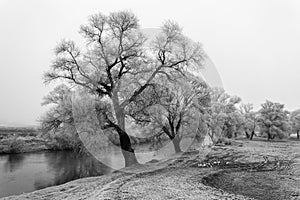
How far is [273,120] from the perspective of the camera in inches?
1657

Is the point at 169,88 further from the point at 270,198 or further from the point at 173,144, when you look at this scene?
the point at 270,198

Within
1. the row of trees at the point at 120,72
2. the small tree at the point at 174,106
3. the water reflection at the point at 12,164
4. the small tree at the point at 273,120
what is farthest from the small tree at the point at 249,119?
the water reflection at the point at 12,164

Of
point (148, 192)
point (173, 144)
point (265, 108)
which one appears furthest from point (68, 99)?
point (265, 108)

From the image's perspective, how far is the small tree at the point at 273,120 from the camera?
40375 mm

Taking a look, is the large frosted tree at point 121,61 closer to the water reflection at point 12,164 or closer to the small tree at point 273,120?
the water reflection at point 12,164

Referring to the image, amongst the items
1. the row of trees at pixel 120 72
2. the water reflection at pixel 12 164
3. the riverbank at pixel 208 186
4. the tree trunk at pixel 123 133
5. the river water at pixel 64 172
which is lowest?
the water reflection at pixel 12 164

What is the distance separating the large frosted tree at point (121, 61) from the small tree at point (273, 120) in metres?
32.6

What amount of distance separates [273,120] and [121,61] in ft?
124

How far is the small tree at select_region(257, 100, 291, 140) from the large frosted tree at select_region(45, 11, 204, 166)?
107 ft

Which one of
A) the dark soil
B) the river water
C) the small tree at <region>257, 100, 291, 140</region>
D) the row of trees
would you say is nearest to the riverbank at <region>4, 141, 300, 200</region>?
the dark soil

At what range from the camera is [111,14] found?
1559 cm

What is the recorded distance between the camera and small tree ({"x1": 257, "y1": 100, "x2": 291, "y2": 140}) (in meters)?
40.4

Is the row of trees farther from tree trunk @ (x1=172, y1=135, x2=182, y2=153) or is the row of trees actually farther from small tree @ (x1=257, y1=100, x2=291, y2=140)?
small tree @ (x1=257, y1=100, x2=291, y2=140)

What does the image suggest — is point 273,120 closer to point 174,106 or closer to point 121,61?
point 174,106
